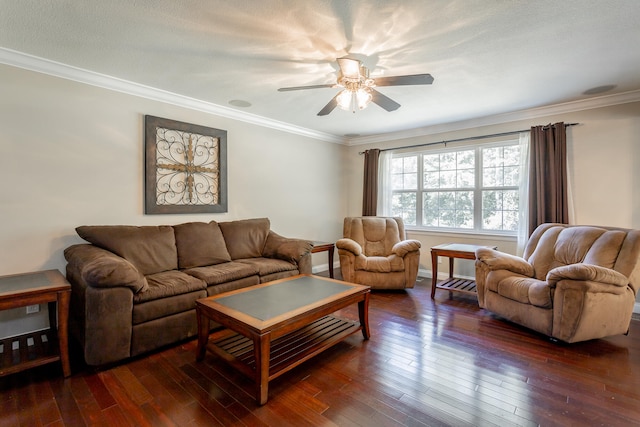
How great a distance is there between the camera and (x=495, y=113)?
4.23 metres

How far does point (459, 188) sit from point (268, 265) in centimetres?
321

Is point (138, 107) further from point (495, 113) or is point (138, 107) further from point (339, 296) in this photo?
point (495, 113)

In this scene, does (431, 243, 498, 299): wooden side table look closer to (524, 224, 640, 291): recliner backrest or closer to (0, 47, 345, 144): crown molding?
(524, 224, 640, 291): recliner backrest

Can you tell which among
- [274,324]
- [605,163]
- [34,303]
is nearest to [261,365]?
[274,324]

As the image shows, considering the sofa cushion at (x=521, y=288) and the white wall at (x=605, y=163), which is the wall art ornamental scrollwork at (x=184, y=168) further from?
the white wall at (x=605, y=163)

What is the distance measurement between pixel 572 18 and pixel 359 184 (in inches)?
156

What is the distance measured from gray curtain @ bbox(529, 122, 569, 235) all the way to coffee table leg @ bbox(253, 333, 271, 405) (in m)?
3.74

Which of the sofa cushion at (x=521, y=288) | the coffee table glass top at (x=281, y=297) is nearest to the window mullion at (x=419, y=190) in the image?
A: the sofa cushion at (x=521, y=288)

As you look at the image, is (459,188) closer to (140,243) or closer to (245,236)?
(245,236)

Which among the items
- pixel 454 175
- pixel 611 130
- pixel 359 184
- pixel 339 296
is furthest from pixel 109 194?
pixel 611 130

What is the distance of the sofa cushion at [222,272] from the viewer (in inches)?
116

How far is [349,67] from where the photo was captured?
90.7 inches

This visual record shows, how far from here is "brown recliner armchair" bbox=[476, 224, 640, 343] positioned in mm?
2521

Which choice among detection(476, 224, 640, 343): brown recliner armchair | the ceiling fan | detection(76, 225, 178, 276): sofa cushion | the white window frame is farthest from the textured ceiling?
detection(476, 224, 640, 343): brown recliner armchair
